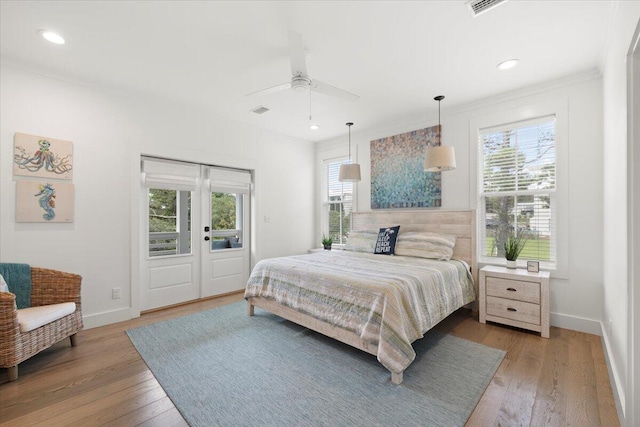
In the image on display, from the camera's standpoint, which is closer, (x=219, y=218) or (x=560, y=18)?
(x=560, y=18)

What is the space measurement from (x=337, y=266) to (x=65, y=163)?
310 centimetres

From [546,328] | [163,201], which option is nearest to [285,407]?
[546,328]

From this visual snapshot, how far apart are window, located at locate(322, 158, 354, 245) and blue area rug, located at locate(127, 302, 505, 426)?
2.55m

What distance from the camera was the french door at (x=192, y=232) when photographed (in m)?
3.74

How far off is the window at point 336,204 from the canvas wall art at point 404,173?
2.13ft

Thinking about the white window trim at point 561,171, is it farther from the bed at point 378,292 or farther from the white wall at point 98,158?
the white wall at point 98,158

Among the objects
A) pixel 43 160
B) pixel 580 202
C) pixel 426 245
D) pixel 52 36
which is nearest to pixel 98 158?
pixel 43 160

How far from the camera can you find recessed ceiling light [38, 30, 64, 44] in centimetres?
230

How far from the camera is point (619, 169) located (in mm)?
1858

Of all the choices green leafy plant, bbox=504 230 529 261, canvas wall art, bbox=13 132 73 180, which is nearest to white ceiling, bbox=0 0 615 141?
canvas wall art, bbox=13 132 73 180

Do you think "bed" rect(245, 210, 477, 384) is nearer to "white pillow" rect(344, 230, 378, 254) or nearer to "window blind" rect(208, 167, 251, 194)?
"white pillow" rect(344, 230, 378, 254)

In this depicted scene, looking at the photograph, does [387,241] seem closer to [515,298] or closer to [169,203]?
[515,298]

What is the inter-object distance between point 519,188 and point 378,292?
246 cm

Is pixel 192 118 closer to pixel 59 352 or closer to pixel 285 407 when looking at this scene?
pixel 59 352
